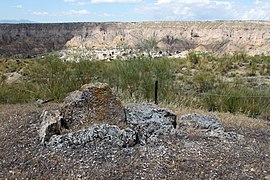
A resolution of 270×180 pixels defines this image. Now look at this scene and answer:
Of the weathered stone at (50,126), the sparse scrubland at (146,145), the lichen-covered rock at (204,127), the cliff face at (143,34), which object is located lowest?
the cliff face at (143,34)

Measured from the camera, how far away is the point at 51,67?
13062 mm

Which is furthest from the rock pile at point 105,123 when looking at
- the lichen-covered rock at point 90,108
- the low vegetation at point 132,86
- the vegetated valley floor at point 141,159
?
the low vegetation at point 132,86

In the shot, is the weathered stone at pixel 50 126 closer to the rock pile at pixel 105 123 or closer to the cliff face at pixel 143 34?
the rock pile at pixel 105 123

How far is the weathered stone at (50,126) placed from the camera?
259 inches

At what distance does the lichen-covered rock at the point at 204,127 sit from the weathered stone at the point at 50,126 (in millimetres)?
2218

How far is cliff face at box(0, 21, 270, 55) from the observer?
67.6m

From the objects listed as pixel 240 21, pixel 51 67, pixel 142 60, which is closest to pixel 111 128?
pixel 142 60

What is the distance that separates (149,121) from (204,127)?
1.10 m

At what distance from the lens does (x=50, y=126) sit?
6.65 metres

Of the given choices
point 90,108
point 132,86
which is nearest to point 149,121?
point 90,108

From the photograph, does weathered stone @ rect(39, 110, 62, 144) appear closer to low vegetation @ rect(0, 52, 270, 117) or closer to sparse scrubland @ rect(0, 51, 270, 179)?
sparse scrubland @ rect(0, 51, 270, 179)

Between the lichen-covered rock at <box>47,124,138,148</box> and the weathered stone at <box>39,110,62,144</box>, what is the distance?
0.47 feet

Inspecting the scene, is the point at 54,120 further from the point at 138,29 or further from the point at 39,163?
the point at 138,29

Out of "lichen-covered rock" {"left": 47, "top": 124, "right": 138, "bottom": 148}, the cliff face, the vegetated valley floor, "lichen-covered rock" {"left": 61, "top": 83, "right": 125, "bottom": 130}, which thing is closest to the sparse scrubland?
the vegetated valley floor
